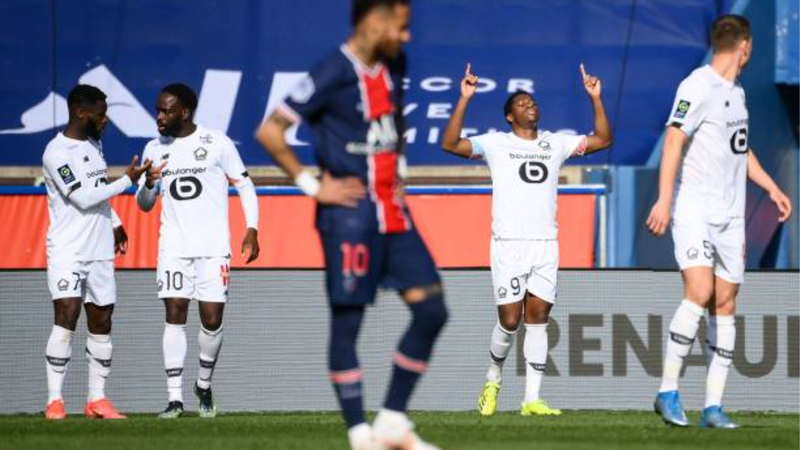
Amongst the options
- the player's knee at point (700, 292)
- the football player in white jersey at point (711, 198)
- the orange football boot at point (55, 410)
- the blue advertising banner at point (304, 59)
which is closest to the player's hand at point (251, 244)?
the orange football boot at point (55, 410)

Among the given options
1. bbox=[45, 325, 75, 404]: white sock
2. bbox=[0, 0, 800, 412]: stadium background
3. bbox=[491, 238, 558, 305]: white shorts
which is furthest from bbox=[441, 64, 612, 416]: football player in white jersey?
bbox=[0, 0, 800, 412]: stadium background

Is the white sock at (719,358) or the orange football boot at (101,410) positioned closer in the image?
the white sock at (719,358)

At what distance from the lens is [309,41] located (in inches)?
730

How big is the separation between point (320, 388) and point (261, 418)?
1296mm

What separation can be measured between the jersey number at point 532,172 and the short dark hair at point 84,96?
111 inches

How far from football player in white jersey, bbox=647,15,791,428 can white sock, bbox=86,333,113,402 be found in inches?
154

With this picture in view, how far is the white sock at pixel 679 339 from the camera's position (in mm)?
9711

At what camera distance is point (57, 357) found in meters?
11.8

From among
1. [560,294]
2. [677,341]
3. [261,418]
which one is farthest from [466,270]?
[677,341]

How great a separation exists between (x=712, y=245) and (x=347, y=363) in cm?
284

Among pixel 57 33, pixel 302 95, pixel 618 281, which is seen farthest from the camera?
pixel 57 33

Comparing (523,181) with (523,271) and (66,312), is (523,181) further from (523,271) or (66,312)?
(66,312)

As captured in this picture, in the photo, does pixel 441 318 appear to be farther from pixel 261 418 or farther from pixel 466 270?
pixel 466 270

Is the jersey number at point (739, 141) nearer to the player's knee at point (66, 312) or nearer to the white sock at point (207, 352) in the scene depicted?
the white sock at point (207, 352)
